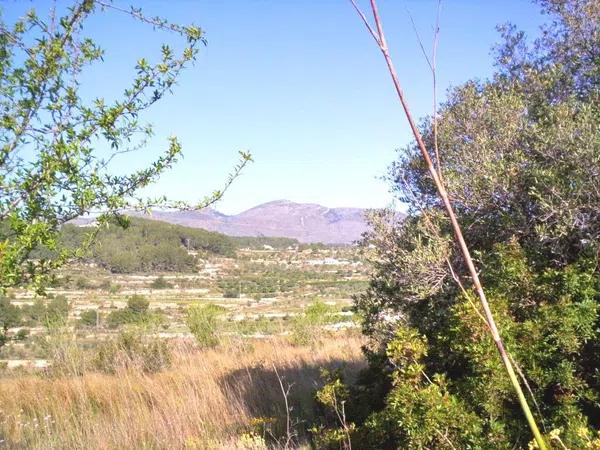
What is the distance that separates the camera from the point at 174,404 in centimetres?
604

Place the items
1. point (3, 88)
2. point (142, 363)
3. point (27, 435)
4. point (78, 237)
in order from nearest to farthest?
point (3, 88) → point (78, 237) → point (27, 435) → point (142, 363)

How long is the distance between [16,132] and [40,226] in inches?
25.3

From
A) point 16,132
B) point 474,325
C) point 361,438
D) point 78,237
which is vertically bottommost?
point 361,438

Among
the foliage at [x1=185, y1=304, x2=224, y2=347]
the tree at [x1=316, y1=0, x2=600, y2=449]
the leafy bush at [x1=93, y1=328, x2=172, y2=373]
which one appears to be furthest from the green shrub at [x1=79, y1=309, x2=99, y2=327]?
the tree at [x1=316, y1=0, x2=600, y2=449]

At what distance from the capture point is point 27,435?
5.72 metres

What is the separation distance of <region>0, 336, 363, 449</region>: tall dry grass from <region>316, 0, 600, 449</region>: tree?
1.57m

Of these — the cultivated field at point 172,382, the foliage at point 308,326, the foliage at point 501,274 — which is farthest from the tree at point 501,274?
the foliage at point 308,326

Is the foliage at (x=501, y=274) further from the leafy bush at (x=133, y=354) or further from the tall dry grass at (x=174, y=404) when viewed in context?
the leafy bush at (x=133, y=354)

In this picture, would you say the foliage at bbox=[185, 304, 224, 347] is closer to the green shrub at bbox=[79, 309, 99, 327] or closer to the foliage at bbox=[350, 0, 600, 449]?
the foliage at bbox=[350, 0, 600, 449]

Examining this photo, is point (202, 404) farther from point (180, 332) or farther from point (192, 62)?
point (180, 332)

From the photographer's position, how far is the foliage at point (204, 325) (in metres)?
11.0

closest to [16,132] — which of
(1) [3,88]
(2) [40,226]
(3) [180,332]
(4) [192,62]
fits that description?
(1) [3,88]

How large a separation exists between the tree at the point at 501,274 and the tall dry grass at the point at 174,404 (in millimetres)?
1569

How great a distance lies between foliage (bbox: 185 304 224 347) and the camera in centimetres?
1104
